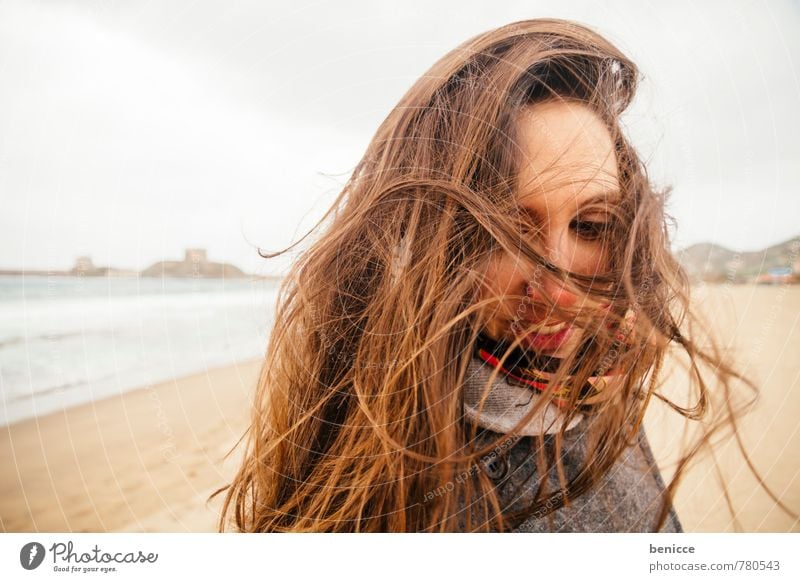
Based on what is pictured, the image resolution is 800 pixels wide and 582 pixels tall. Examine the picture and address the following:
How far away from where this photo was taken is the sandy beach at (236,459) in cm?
66

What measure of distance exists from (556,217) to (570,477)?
32 centimetres

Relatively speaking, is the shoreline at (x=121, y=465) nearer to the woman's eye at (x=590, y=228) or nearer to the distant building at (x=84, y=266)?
the distant building at (x=84, y=266)

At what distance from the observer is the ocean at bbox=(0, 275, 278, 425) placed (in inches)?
24.4

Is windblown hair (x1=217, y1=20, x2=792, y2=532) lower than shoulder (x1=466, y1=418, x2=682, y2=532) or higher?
higher

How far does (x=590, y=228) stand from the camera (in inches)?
21.5

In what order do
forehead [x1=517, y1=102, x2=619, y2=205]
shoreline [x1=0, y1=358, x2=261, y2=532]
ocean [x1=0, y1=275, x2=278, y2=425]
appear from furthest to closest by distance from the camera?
shoreline [x1=0, y1=358, x2=261, y2=532] → ocean [x1=0, y1=275, x2=278, y2=425] → forehead [x1=517, y1=102, x2=619, y2=205]

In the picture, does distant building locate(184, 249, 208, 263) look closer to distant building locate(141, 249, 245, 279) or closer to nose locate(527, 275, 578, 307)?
distant building locate(141, 249, 245, 279)

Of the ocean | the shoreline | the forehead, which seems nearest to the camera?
the forehead

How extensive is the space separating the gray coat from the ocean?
0.30 metres

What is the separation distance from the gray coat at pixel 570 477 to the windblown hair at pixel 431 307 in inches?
0.6

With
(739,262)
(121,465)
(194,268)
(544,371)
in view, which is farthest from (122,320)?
(739,262)

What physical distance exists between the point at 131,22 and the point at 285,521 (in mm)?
671
